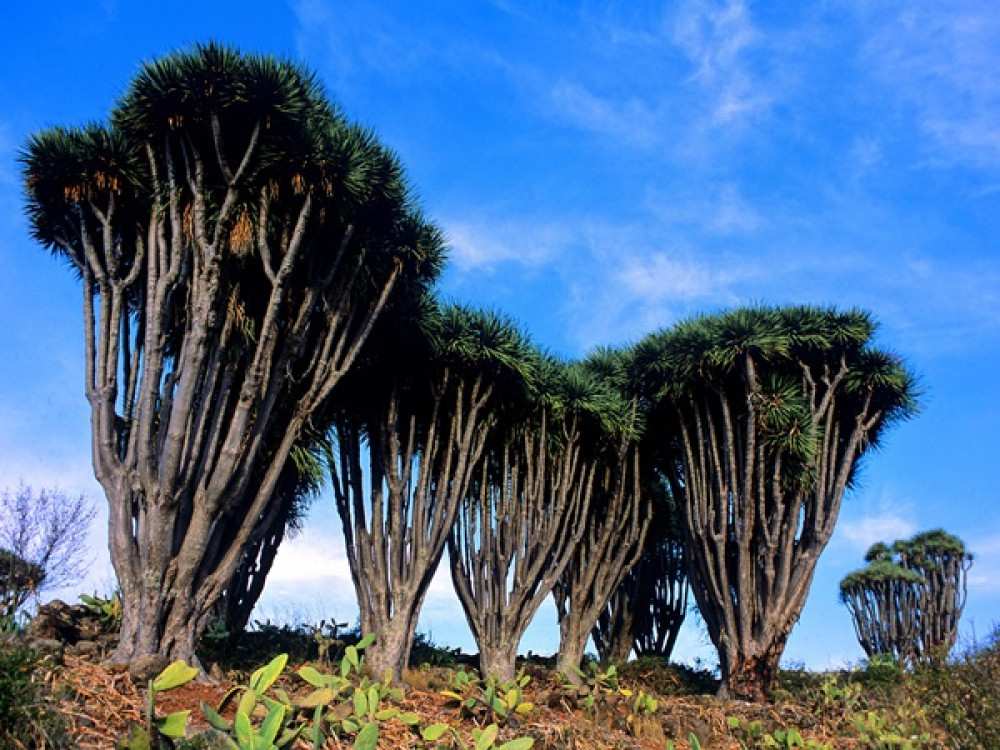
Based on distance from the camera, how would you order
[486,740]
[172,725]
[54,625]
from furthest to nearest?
[54,625] → [486,740] → [172,725]

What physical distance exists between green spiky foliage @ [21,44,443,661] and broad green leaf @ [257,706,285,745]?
4939 mm

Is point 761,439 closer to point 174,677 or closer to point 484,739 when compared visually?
point 484,739

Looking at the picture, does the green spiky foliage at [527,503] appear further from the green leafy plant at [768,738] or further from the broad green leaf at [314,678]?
the broad green leaf at [314,678]

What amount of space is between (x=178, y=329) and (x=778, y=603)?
446 inches

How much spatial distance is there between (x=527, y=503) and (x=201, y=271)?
23.9 feet

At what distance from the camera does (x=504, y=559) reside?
15414 millimetres

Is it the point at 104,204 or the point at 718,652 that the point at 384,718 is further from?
the point at 718,652

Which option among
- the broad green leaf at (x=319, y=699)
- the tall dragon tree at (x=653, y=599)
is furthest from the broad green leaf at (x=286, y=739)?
the tall dragon tree at (x=653, y=599)

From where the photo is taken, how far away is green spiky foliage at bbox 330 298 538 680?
13969 mm

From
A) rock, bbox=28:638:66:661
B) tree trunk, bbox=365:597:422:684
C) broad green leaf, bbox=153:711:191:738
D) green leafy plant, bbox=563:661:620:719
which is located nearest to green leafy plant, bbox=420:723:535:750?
broad green leaf, bbox=153:711:191:738

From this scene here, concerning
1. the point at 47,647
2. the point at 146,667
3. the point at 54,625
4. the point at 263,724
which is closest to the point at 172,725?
the point at 263,724

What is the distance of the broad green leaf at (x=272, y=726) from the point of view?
5613mm

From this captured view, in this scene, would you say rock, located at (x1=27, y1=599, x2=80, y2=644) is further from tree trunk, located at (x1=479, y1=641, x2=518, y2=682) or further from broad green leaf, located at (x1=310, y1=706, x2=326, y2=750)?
tree trunk, located at (x1=479, y1=641, x2=518, y2=682)

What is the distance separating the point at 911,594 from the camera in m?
27.3
